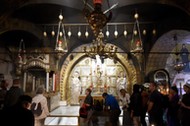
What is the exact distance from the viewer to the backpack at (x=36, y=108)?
4.98 meters

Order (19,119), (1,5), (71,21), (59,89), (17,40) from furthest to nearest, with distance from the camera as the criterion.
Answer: (59,89) < (17,40) < (71,21) < (1,5) < (19,119)

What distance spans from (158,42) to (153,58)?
1431 mm

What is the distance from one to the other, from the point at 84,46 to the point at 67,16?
2.41 m

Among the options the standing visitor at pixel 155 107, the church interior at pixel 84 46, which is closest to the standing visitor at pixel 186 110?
the standing visitor at pixel 155 107

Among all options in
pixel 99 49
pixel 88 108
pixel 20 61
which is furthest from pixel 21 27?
pixel 88 108

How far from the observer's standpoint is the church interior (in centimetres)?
761

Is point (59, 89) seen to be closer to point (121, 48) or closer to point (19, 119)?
point (121, 48)

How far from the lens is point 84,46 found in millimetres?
11414

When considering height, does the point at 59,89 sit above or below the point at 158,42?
below

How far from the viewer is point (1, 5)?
6172 millimetres

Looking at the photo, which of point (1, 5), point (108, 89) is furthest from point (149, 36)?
point (1, 5)

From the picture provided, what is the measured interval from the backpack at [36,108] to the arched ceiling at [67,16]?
295 centimetres

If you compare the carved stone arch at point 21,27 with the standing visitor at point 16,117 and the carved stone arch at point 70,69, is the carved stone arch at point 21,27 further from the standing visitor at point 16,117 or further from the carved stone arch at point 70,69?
the standing visitor at point 16,117

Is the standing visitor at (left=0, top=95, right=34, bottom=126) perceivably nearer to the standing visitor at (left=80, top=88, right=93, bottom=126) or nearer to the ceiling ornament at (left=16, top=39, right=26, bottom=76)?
the standing visitor at (left=80, top=88, right=93, bottom=126)
